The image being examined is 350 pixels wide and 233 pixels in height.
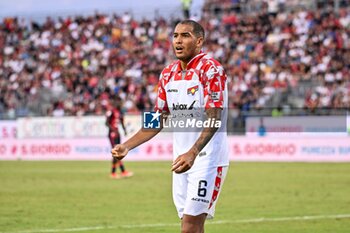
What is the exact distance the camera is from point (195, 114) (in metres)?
7.69

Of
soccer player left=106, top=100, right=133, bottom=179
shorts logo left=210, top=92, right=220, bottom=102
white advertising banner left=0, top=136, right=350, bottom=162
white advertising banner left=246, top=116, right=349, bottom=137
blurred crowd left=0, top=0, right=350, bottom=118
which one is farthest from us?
blurred crowd left=0, top=0, right=350, bottom=118

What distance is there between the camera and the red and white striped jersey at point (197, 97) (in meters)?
7.43

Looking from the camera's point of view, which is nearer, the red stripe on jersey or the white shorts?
the white shorts

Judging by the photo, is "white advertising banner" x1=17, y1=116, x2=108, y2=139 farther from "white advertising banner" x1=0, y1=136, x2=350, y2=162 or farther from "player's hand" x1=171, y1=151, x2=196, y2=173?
"player's hand" x1=171, y1=151, x2=196, y2=173

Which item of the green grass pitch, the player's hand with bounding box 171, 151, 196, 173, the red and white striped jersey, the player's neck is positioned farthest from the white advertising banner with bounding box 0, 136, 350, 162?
the player's hand with bounding box 171, 151, 196, 173

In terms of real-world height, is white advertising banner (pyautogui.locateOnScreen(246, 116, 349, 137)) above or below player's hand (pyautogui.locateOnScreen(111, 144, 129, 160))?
below

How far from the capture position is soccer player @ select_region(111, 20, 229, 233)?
24.4 ft

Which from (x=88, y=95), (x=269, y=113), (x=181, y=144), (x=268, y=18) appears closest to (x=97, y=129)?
(x=88, y=95)

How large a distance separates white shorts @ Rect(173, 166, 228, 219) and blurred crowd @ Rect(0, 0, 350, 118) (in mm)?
25917

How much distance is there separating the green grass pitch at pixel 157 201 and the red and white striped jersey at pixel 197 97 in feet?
17.7

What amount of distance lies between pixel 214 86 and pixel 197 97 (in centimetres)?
28

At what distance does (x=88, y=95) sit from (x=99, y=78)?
1798 millimetres

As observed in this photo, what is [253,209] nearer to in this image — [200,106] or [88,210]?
[88,210]

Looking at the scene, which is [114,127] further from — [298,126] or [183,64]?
[183,64]
